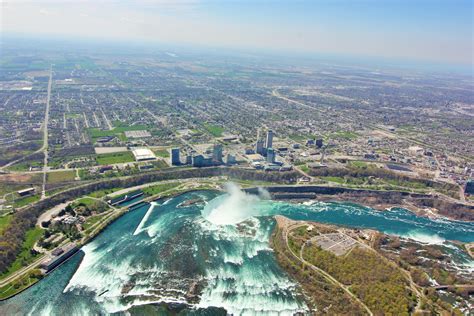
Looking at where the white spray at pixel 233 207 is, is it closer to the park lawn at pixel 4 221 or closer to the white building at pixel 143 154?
the white building at pixel 143 154

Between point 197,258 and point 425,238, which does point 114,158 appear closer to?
point 197,258

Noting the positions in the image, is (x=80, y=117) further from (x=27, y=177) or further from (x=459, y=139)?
(x=459, y=139)

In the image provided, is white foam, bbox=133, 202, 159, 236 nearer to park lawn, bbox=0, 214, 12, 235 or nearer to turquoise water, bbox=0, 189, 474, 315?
turquoise water, bbox=0, 189, 474, 315

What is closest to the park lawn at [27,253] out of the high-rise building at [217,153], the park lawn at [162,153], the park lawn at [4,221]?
the park lawn at [4,221]

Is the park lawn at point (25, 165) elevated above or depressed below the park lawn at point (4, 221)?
above

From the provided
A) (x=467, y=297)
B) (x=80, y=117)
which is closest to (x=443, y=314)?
(x=467, y=297)

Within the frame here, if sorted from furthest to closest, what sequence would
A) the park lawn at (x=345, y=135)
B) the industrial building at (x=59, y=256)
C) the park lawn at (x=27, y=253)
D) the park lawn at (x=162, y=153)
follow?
the park lawn at (x=345, y=135) < the park lawn at (x=162, y=153) < the industrial building at (x=59, y=256) < the park lawn at (x=27, y=253)
